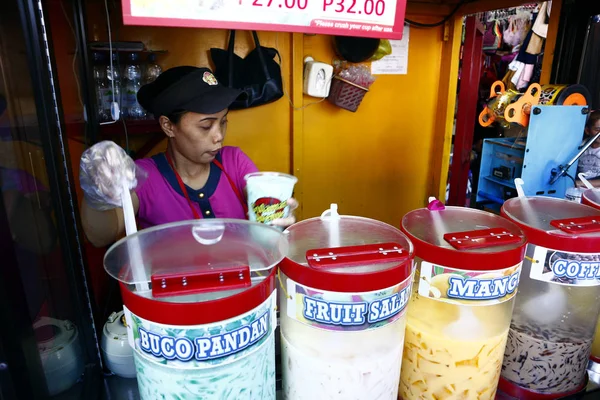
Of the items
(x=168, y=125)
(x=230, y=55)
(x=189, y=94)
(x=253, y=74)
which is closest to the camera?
(x=189, y=94)

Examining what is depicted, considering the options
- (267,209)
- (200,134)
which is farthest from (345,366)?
(200,134)

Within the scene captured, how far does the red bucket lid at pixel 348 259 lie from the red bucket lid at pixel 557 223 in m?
0.28

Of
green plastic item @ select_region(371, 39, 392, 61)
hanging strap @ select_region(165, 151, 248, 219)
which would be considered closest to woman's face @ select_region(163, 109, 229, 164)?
hanging strap @ select_region(165, 151, 248, 219)

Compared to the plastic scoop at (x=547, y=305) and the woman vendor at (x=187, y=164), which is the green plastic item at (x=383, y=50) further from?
the plastic scoop at (x=547, y=305)

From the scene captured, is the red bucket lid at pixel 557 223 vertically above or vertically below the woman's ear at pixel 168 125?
below

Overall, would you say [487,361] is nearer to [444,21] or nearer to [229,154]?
[229,154]

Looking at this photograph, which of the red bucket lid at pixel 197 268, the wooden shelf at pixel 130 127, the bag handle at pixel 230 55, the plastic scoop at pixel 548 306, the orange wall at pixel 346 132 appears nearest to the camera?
the red bucket lid at pixel 197 268

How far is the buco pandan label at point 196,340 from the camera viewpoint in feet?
1.91

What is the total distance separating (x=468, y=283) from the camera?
731 millimetres

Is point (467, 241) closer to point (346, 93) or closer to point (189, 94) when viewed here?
point (189, 94)

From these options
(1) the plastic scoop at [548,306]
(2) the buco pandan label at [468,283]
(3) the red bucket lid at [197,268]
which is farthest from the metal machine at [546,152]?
(3) the red bucket lid at [197,268]

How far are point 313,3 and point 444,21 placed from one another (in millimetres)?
2182

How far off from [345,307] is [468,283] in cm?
24

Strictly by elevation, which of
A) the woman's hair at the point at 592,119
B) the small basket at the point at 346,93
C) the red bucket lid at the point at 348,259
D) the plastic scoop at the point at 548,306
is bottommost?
the plastic scoop at the point at 548,306
